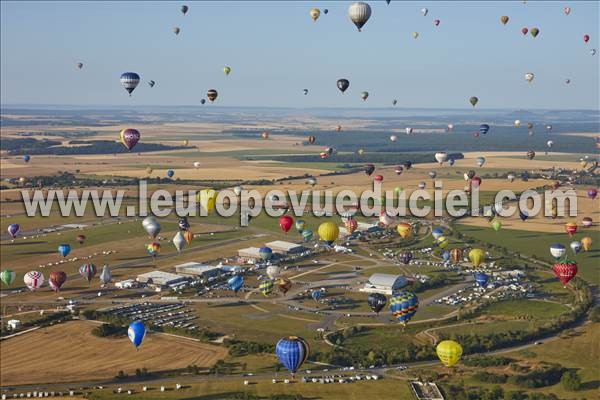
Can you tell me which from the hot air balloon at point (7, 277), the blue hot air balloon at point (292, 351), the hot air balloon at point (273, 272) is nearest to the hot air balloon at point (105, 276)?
the hot air balloon at point (7, 277)

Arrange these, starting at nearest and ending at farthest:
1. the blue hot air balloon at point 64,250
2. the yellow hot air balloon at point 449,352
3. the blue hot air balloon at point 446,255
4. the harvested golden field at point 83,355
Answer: the yellow hot air balloon at point 449,352
the harvested golden field at point 83,355
the blue hot air balloon at point 64,250
the blue hot air balloon at point 446,255

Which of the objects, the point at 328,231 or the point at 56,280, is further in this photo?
the point at 328,231

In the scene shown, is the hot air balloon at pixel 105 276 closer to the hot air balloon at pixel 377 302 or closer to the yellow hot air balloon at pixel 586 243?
the hot air balloon at pixel 377 302

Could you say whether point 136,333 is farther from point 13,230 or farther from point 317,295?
point 13,230

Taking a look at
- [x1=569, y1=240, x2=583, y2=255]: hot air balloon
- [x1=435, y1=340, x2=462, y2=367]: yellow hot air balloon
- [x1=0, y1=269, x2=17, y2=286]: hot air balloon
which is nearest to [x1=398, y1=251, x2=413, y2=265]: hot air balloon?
[x1=569, y1=240, x2=583, y2=255]: hot air balloon

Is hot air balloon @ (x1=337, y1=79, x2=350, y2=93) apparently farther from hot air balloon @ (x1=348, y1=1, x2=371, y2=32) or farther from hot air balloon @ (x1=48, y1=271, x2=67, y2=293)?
hot air balloon @ (x1=48, y1=271, x2=67, y2=293)

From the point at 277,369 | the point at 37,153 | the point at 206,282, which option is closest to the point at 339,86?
the point at 206,282

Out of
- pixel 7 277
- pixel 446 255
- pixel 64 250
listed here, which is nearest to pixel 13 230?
pixel 64 250
